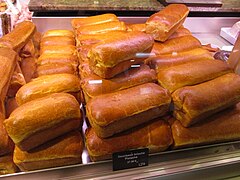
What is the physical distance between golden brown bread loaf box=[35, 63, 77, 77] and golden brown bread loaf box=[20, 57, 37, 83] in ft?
0.11

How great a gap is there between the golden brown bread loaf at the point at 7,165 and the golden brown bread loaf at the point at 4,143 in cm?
2

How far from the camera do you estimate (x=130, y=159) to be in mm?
1097

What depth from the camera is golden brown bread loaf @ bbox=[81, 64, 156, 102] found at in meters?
1.12

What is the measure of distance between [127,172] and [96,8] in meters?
1.73

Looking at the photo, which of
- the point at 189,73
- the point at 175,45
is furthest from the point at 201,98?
the point at 175,45

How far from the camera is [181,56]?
1424mm

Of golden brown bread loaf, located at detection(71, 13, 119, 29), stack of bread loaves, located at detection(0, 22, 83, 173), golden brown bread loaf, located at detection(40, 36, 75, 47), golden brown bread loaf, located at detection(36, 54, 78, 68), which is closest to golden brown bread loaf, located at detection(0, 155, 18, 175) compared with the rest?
stack of bread loaves, located at detection(0, 22, 83, 173)

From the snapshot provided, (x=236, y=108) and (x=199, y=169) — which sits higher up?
(x=236, y=108)

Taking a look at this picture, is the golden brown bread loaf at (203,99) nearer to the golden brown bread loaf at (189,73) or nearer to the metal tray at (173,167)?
the golden brown bread loaf at (189,73)

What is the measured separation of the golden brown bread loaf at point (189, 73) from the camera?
1.19 meters

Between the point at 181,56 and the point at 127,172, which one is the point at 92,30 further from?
the point at 127,172

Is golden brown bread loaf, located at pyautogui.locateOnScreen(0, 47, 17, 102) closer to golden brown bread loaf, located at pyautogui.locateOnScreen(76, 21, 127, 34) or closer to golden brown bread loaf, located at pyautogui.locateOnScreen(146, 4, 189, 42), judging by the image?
golden brown bread loaf, located at pyautogui.locateOnScreen(76, 21, 127, 34)

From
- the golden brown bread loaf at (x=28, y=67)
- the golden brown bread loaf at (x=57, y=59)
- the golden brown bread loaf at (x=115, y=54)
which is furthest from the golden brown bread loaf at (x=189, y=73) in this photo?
the golden brown bread loaf at (x=28, y=67)

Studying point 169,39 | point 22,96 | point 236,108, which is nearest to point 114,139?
point 22,96
